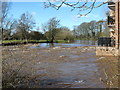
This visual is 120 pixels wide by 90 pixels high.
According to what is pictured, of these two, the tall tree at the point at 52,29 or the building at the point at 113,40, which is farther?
the tall tree at the point at 52,29

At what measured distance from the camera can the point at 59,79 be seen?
552 cm

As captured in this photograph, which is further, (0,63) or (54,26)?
(54,26)

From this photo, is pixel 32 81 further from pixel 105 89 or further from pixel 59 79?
pixel 105 89

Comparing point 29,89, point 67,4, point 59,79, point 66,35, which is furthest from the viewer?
point 66,35

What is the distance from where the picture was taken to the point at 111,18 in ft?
52.5

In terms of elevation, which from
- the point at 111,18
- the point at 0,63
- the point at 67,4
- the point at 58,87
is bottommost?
the point at 58,87

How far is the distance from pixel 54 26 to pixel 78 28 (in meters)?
7.19

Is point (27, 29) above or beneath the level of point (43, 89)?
above

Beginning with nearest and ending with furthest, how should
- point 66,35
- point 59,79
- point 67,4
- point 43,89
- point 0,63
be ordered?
point 67,4 < point 0,63 < point 43,89 < point 59,79 < point 66,35

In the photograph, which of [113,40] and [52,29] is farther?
[52,29]

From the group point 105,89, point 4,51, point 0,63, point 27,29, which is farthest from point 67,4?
point 27,29

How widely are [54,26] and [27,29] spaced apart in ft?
20.0

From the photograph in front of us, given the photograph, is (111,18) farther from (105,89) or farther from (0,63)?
(0,63)

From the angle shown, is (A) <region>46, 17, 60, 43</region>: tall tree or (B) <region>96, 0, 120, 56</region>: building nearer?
(B) <region>96, 0, 120, 56</region>: building
